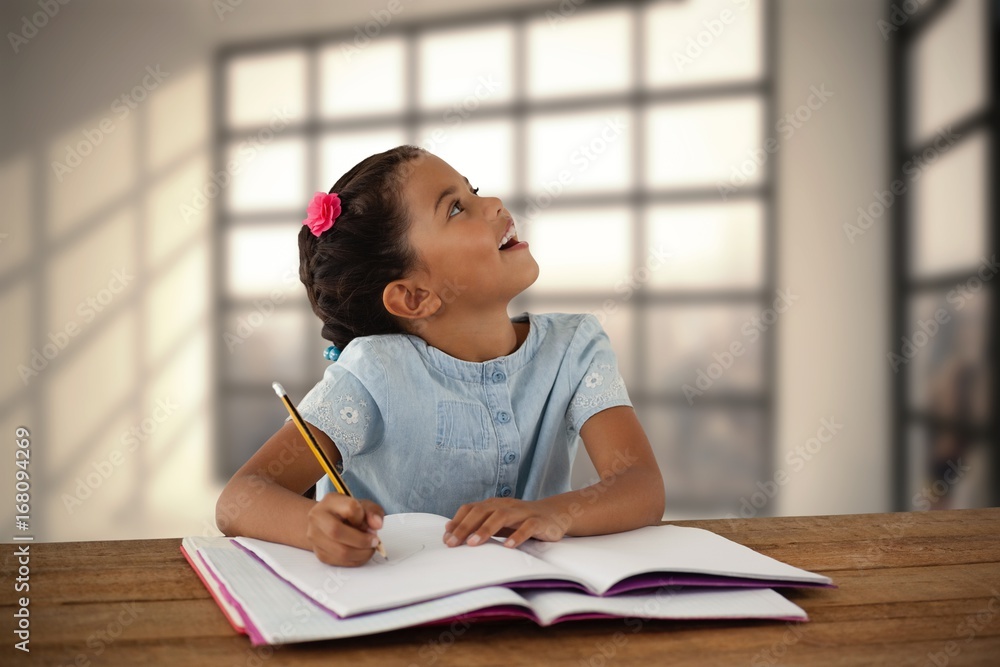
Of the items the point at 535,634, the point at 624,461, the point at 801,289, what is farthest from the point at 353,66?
the point at 535,634

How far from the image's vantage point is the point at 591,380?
127 centimetres

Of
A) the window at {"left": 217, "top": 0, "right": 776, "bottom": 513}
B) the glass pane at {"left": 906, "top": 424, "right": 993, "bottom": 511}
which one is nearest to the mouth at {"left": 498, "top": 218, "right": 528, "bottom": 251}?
the glass pane at {"left": 906, "top": 424, "right": 993, "bottom": 511}

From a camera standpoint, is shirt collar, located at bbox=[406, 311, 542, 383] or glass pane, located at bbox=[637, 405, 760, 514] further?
glass pane, located at bbox=[637, 405, 760, 514]

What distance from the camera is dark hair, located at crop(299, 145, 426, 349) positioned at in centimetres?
130

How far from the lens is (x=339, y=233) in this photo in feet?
4.34

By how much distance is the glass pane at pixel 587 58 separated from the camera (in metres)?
4.91

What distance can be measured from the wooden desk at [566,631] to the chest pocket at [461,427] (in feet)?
1.40

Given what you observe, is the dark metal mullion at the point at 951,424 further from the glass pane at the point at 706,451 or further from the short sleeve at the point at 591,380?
the short sleeve at the point at 591,380

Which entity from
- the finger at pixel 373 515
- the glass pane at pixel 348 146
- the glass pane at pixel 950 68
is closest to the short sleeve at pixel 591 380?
the finger at pixel 373 515

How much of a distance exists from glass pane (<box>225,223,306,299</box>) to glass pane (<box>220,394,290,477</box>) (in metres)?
0.60

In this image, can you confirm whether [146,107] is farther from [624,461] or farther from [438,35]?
[624,461]

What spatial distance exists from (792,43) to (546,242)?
1692mm

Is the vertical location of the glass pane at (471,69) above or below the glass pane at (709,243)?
above

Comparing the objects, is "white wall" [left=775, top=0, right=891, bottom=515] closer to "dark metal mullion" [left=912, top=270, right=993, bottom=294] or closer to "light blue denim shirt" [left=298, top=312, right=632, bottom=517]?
"dark metal mullion" [left=912, top=270, right=993, bottom=294]
